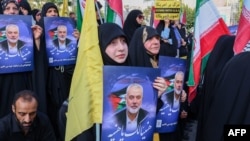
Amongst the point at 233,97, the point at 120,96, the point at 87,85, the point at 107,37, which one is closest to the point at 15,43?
the point at 107,37

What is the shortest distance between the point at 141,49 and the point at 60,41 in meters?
1.60

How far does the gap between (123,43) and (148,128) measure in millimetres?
618

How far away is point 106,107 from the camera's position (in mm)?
2580

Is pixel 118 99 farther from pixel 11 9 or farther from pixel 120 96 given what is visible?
pixel 11 9

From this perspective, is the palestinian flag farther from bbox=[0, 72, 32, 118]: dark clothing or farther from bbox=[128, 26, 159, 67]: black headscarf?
bbox=[0, 72, 32, 118]: dark clothing

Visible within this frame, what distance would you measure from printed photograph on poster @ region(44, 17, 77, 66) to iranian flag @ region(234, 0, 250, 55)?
268 cm

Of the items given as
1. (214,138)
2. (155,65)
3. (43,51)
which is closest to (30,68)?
(43,51)

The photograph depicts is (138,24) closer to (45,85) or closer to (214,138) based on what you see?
(45,85)

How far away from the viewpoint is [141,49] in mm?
3652

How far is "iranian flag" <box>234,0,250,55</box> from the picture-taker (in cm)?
263

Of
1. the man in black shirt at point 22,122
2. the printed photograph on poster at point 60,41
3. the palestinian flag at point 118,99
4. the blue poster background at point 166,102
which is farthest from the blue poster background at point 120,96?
the printed photograph on poster at point 60,41

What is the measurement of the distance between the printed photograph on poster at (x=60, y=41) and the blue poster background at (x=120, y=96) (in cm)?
241

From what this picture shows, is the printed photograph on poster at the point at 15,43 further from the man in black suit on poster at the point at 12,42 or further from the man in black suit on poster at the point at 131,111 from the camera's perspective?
the man in black suit on poster at the point at 131,111

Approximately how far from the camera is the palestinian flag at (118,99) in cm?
258
